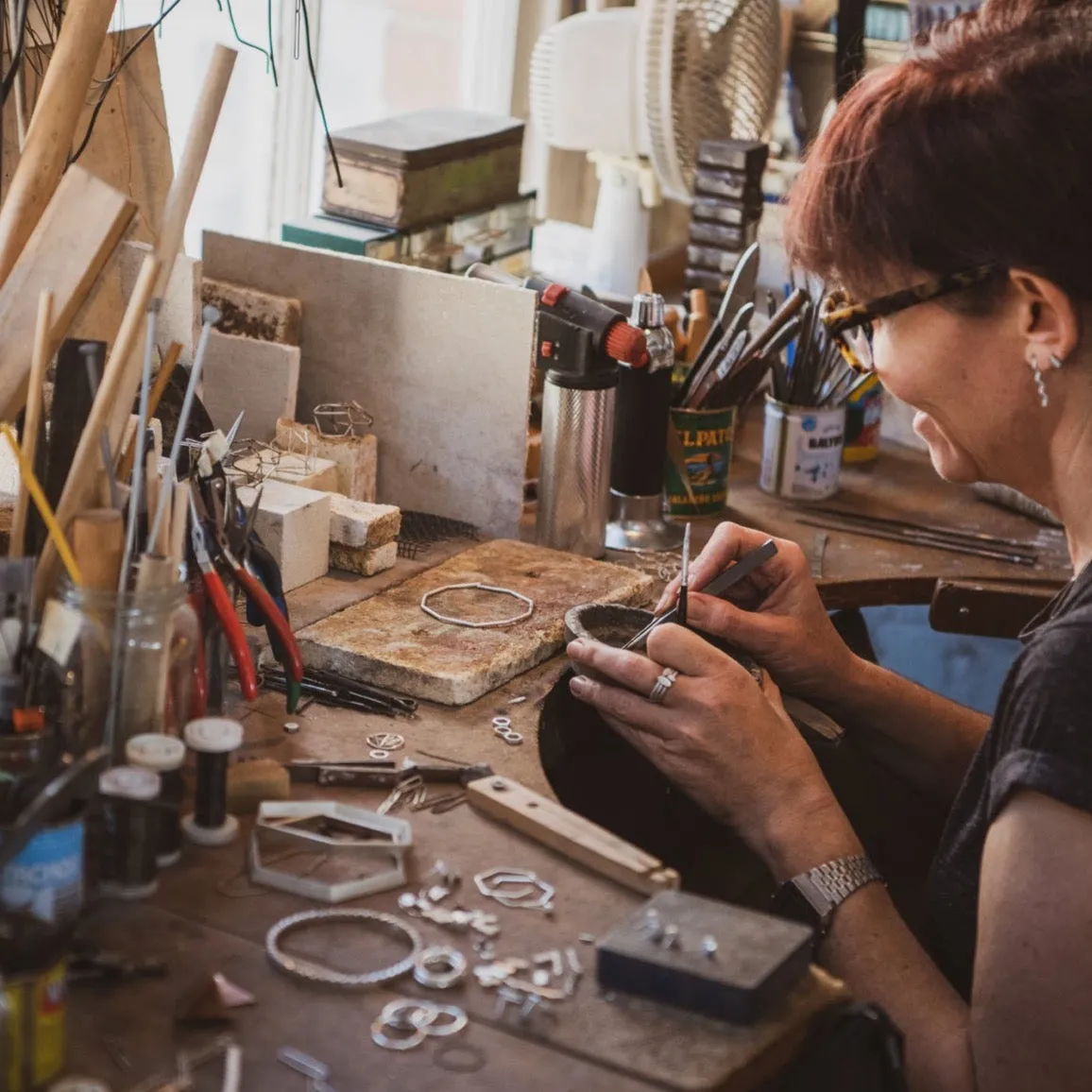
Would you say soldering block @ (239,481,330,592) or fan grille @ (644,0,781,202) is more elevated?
fan grille @ (644,0,781,202)

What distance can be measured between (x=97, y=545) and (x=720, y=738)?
1.93 ft

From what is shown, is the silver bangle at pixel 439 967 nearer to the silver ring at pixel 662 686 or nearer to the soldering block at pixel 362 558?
the silver ring at pixel 662 686

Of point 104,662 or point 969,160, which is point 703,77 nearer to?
point 969,160

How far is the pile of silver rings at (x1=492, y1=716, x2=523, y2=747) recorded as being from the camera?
1508mm

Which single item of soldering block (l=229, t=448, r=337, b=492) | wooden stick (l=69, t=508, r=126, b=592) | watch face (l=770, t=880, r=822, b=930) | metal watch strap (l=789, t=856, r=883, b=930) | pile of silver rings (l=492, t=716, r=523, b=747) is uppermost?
wooden stick (l=69, t=508, r=126, b=592)

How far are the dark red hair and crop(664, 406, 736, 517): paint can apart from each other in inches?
28.0

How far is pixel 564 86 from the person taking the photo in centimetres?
283

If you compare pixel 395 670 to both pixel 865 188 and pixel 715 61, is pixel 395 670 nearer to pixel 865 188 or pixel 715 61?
pixel 865 188

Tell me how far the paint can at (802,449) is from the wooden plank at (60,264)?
44.3 inches

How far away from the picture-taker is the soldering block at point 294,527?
1760 millimetres

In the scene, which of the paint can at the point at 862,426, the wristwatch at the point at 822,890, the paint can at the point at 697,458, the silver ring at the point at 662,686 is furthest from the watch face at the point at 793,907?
the paint can at the point at 862,426

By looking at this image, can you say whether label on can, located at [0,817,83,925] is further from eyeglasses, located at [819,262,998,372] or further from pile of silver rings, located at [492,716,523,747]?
eyeglasses, located at [819,262,998,372]

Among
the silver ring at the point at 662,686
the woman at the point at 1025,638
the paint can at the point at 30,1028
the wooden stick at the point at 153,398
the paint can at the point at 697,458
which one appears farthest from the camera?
the paint can at the point at 697,458

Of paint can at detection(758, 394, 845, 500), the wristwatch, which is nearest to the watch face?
the wristwatch
